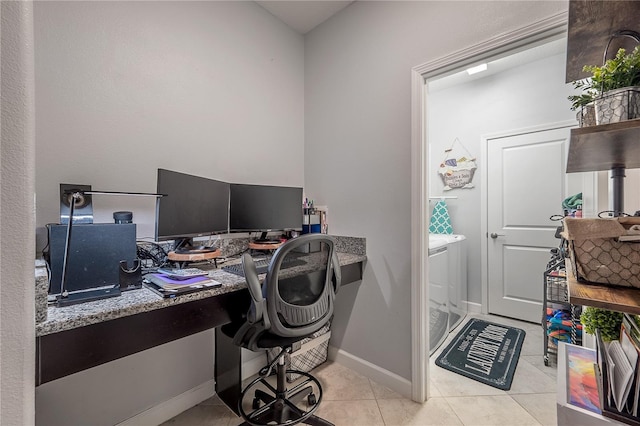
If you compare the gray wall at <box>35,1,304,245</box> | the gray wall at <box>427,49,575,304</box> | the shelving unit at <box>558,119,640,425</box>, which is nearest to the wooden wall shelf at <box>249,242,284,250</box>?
the gray wall at <box>35,1,304,245</box>

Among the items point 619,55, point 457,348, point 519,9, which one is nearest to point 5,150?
point 619,55

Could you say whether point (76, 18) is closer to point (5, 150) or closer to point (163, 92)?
point (163, 92)

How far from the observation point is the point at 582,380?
0.92 meters

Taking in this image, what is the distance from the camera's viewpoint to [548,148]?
281 cm

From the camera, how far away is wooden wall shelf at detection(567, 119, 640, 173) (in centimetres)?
68

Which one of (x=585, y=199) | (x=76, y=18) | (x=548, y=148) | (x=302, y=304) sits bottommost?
(x=302, y=304)

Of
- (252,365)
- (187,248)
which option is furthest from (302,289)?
(252,365)

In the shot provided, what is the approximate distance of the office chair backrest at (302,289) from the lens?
124cm

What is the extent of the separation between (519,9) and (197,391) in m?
2.83

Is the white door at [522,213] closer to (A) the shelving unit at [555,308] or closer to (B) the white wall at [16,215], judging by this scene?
(A) the shelving unit at [555,308]

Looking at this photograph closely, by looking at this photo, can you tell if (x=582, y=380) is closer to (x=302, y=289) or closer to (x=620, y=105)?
(x=620, y=105)

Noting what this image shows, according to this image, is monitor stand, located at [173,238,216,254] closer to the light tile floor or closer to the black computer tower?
the black computer tower

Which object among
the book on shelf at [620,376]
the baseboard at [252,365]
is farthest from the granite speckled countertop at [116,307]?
the book on shelf at [620,376]

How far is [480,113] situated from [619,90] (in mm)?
2854
